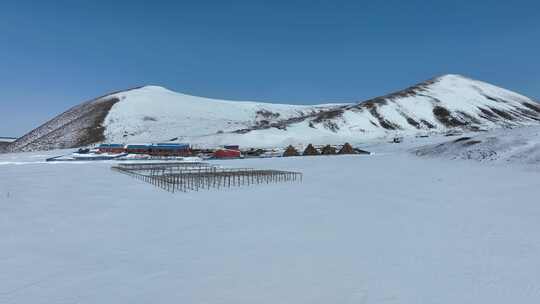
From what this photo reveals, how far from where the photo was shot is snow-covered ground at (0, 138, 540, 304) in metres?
6.31

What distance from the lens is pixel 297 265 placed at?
25.1 feet

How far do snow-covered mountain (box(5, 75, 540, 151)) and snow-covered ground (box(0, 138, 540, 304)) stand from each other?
204 ft

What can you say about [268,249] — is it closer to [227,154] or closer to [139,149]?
[227,154]

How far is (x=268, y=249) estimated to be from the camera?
8797 millimetres

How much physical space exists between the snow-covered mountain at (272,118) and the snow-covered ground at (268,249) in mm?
62104

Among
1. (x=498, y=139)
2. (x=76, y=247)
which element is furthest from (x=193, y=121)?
(x=76, y=247)

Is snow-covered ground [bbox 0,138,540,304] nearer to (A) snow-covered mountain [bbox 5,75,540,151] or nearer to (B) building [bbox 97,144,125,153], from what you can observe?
(B) building [bbox 97,144,125,153]

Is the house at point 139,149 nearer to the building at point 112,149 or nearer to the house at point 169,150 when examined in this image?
the house at point 169,150

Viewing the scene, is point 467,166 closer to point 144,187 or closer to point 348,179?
point 348,179

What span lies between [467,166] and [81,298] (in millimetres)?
33542

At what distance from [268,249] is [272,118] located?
135 metres

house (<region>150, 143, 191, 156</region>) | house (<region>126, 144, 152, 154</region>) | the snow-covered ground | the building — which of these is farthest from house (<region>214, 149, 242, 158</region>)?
the snow-covered ground

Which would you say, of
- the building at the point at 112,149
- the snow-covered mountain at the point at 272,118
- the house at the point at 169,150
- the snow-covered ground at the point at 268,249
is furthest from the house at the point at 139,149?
the snow-covered ground at the point at 268,249

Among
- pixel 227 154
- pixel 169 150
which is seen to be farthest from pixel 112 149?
pixel 227 154
